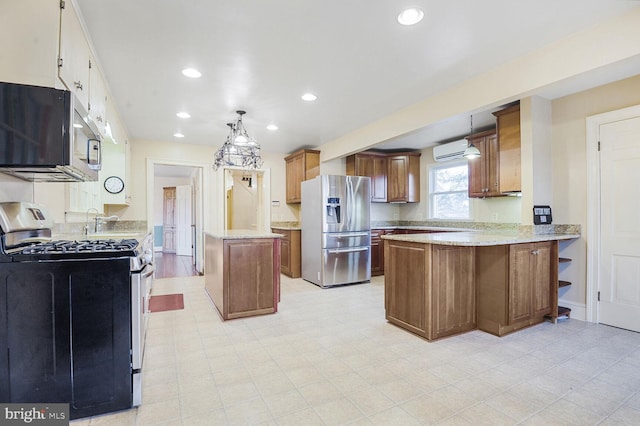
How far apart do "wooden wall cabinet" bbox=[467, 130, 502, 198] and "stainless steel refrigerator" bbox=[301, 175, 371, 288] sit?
1.56 m

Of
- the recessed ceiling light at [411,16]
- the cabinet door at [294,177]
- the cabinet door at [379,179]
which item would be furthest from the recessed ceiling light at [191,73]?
the cabinet door at [379,179]

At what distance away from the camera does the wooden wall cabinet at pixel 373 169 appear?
5652mm

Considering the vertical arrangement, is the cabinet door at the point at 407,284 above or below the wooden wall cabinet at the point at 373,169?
below

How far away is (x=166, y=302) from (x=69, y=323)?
2442 millimetres

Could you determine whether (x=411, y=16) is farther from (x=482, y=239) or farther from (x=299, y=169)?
(x=299, y=169)

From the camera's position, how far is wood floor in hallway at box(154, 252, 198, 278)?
19.1 ft

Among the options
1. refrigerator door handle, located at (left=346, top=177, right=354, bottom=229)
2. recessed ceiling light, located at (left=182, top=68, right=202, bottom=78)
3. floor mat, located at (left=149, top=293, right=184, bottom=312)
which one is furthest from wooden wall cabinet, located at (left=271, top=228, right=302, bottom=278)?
recessed ceiling light, located at (left=182, top=68, right=202, bottom=78)

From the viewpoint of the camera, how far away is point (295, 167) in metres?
6.00

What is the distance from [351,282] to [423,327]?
87.1 inches

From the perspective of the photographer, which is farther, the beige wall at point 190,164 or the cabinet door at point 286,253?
the cabinet door at point 286,253

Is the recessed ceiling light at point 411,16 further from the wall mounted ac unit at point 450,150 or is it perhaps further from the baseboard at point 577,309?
the baseboard at point 577,309

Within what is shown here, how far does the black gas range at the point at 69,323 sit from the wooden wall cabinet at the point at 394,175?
179 inches

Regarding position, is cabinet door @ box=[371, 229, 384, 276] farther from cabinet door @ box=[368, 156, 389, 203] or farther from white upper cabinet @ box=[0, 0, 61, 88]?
white upper cabinet @ box=[0, 0, 61, 88]

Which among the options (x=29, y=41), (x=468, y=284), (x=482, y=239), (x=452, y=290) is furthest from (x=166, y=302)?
(x=482, y=239)
